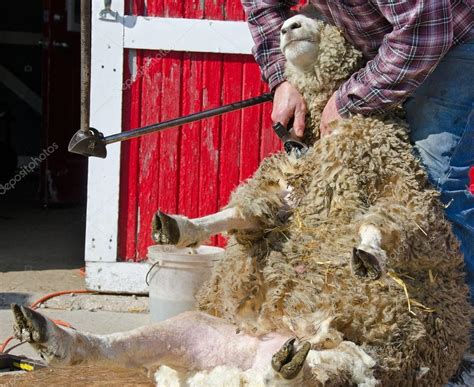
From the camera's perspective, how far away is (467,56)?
2.86 m

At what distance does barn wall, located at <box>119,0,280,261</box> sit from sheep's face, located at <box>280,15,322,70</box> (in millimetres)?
1798

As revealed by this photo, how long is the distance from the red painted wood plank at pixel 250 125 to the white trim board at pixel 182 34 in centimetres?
14

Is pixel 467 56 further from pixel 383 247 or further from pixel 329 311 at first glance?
pixel 329 311

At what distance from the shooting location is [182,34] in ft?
15.9

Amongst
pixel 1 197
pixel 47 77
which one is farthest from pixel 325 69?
pixel 1 197

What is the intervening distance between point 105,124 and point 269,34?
1.87 m

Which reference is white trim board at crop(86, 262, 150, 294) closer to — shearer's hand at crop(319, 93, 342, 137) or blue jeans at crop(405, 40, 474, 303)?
shearer's hand at crop(319, 93, 342, 137)

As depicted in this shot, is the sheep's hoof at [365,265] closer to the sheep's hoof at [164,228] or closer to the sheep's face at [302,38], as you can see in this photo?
the sheep's hoof at [164,228]

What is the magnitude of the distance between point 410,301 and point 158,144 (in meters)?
2.60

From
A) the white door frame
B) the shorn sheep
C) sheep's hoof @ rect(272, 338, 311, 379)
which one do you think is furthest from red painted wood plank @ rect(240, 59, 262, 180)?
sheep's hoof @ rect(272, 338, 311, 379)

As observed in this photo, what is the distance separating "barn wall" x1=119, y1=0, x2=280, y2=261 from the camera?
4.89m

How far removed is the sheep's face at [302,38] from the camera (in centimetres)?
301

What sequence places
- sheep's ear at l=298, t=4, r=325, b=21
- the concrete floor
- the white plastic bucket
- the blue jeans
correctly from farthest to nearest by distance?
the concrete floor, the white plastic bucket, sheep's ear at l=298, t=4, r=325, b=21, the blue jeans

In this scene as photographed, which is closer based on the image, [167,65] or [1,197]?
[167,65]
